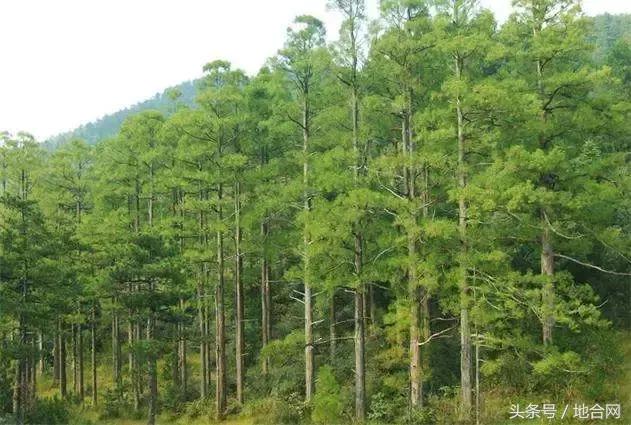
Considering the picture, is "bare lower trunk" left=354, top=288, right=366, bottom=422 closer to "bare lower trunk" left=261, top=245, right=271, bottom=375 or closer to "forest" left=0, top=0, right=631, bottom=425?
"forest" left=0, top=0, right=631, bottom=425

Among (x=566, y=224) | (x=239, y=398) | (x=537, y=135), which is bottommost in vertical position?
(x=239, y=398)

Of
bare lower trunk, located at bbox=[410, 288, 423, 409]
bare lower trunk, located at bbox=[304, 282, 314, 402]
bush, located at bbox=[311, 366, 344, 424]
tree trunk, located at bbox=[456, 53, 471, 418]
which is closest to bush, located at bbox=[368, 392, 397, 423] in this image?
bush, located at bbox=[311, 366, 344, 424]

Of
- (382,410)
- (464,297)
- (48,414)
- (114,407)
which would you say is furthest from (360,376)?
(114,407)

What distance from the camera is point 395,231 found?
714 inches

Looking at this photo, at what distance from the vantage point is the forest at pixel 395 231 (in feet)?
52.1

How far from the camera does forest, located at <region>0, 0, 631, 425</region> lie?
15.9m

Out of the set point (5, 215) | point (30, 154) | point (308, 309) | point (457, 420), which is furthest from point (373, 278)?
point (30, 154)

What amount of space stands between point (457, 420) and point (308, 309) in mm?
5984

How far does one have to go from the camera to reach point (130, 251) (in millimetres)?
19266

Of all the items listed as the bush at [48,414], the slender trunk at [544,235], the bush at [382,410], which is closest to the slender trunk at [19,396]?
the bush at [48,414]

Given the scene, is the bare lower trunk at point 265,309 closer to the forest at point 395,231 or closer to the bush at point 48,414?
the forest at point 395,231

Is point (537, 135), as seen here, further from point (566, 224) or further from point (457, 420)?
point (457, 420)

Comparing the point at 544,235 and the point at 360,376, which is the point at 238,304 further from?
the point at 544,235

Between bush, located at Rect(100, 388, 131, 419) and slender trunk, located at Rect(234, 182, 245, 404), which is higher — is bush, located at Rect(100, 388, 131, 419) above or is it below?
below
